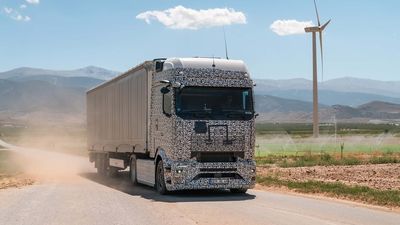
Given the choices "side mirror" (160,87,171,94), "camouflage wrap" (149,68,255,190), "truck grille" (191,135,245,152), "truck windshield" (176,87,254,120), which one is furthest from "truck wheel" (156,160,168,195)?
"side mirror" (160,87,171,94)

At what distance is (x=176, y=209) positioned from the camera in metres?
14.5

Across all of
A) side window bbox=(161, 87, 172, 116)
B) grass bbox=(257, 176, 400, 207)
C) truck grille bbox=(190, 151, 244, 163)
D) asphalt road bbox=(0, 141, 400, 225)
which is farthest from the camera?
side window bbox=(161, 87, 172, 116)

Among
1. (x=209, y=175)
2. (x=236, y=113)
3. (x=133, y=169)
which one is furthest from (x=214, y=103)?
(x=133, y=169)

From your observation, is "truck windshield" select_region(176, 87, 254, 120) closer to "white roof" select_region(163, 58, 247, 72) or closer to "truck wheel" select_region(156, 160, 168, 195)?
"white roof" select_region(163, 58, 247, 72)

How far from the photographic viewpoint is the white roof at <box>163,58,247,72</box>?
18031 mm

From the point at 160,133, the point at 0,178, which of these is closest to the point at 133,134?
the point at 160,133

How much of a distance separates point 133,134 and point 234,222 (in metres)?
9.55

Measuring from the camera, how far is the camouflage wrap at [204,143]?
17.3 m

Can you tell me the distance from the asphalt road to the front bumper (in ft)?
1.28

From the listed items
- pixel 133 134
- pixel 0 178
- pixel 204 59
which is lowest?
pixel 0 178

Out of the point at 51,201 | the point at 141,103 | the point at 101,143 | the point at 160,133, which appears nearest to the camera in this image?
the point at 51,201

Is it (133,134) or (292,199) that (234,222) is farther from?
(133,134)

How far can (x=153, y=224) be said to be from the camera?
39.3ft

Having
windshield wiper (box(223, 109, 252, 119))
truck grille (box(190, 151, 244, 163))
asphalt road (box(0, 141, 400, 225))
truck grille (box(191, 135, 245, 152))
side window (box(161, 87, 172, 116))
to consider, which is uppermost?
side window (box(161, 87, 172, 116))
